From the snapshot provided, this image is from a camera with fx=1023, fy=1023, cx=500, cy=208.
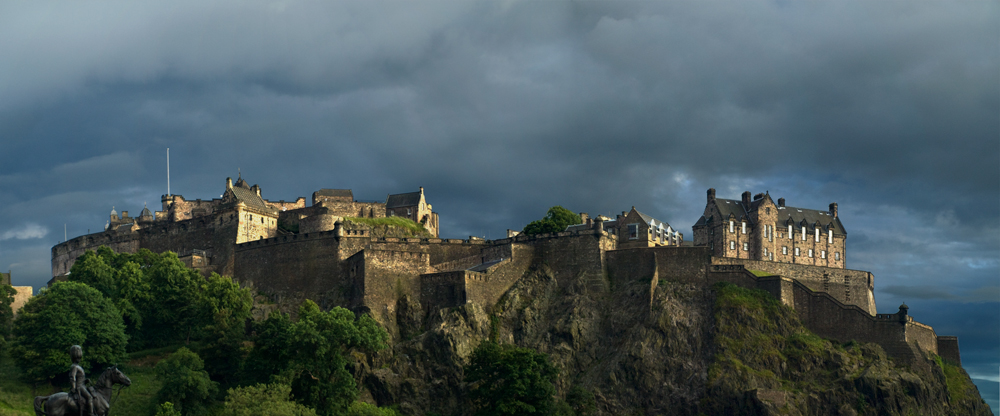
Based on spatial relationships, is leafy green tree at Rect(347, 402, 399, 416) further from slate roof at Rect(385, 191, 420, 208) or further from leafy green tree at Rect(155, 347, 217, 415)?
slate roof at Rect(385, 191, 420, 208)

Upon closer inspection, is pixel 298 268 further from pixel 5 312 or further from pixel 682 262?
pixel 682 262

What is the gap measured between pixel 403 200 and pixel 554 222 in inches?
631

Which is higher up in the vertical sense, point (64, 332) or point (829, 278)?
point (829, 278)

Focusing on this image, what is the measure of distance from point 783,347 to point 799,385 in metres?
3.43

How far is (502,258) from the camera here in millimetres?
84062

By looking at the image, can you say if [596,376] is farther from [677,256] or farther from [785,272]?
[785,272]

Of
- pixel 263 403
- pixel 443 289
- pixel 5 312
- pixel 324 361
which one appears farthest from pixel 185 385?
pixel 443 289

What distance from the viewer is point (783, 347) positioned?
7638 cm

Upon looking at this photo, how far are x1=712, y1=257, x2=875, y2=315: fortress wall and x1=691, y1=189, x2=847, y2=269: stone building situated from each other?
7.11m

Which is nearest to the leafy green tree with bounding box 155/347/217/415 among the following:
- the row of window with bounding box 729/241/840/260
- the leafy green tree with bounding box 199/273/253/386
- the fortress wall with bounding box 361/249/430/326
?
the leafy green tree with bounding box 199/273/253/386

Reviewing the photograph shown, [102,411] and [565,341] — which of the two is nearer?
[102,411]

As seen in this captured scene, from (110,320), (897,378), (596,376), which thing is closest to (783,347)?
(897,378)

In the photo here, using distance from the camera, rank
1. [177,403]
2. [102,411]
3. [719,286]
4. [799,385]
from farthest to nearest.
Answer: [719,286] → [799,385] → [177,403] → [102,411]

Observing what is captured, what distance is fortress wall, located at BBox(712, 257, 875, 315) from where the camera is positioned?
8412 centimetres
